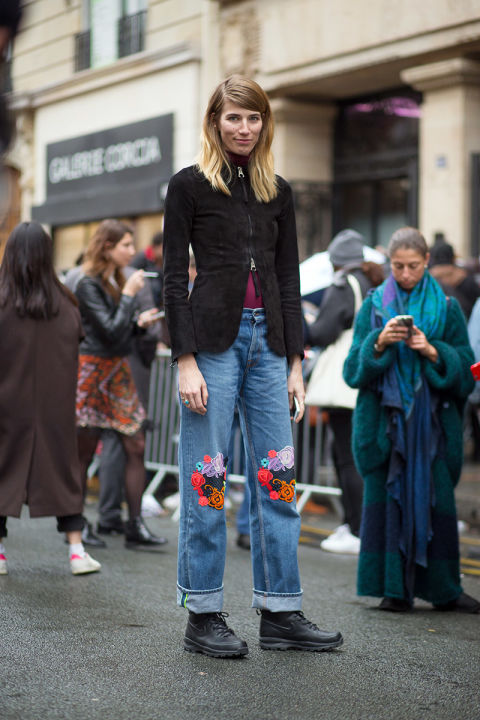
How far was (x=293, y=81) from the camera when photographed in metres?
15.8

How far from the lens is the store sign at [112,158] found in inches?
743

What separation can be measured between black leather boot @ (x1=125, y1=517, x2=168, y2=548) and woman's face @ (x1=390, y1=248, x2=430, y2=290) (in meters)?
2.49

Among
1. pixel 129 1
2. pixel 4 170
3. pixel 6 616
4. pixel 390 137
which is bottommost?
pixel 6 616

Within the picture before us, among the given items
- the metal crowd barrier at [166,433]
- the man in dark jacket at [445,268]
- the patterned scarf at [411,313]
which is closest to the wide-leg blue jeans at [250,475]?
the patterned scarf at [411,313]

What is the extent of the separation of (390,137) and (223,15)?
3346 mm

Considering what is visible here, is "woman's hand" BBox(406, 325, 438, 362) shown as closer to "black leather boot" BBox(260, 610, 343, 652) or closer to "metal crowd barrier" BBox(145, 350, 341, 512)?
"black leather boot" BBox(260, 610, 343, 652)

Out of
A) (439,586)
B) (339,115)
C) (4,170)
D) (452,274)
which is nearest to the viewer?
(4,170)

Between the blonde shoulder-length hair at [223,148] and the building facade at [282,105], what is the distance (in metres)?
8.85

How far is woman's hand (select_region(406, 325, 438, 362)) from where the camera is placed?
5.57m

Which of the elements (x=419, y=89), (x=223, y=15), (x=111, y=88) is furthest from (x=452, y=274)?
(x=111, y=88)

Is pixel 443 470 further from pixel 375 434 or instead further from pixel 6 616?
pixel 6 616

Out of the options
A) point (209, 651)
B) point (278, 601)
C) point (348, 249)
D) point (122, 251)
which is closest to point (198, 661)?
point (209, 651)

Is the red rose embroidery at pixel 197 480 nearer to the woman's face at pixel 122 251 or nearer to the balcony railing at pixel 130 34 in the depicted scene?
the woman's face at pixel 122 251

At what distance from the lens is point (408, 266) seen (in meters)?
5.75
